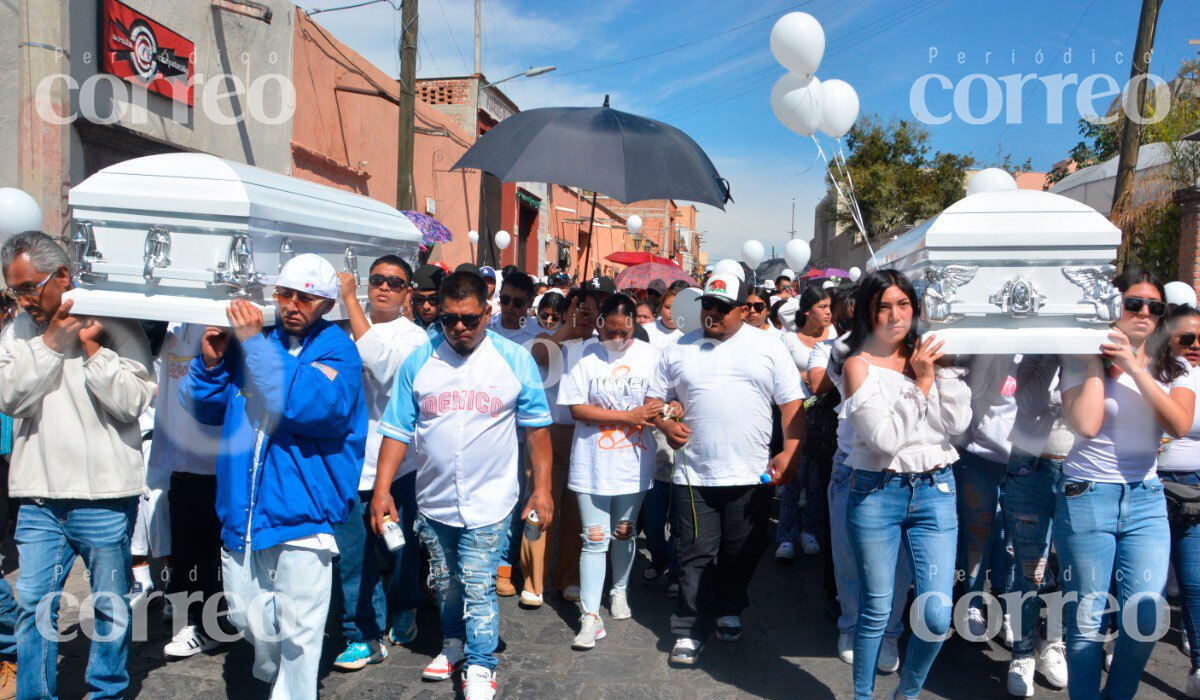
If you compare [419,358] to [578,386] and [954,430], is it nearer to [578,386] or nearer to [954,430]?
[578,386]

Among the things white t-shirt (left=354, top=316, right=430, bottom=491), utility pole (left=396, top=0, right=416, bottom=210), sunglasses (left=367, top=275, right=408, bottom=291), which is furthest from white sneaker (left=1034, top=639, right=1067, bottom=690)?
utility pole (left=396, top=0, right=416, bottom=210)

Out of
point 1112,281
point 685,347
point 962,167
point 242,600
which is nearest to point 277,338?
point 242,600

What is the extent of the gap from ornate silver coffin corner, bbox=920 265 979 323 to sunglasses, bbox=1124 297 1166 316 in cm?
64

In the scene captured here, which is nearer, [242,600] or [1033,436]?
[242,600]

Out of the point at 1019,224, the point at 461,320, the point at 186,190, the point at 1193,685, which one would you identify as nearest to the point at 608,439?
the point at 461,320

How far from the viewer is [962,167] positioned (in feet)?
91.1

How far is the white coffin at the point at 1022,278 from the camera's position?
3.13m

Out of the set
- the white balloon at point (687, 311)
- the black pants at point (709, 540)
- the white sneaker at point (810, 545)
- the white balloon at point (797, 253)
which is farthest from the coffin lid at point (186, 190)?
the white balloon at point (797, 253)

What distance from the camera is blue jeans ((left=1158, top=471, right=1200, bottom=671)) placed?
12.3 ft

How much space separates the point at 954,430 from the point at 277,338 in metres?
2.73

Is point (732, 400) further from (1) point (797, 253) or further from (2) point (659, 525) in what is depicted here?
(1) point (797, 253)

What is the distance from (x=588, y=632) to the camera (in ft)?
14.7

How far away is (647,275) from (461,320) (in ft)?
15.4

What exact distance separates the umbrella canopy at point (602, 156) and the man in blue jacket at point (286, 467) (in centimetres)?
224
